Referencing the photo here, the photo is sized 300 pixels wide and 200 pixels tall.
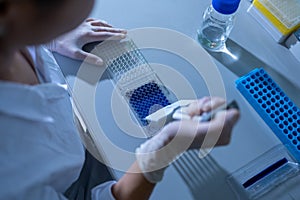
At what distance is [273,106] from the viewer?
63 centimetres

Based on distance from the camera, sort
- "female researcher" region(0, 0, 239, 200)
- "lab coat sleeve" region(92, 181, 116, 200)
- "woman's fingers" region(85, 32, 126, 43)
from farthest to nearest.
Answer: "woman's fingers" region(85, 32, 126, 43), "lab coat sleeve" region(92, 181, 116, 200), "female researcher" region(0, 0, 239, 200)

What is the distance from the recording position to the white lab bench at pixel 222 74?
583 millimetres

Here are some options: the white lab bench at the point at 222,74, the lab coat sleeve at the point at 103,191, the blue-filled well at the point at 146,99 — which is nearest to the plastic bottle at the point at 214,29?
the white lab bench at the point at 222,74

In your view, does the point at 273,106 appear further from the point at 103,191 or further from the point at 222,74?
the point at 103,191

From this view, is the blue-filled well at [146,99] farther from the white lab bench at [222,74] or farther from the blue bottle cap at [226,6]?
the blue bottle cap at [226,6]

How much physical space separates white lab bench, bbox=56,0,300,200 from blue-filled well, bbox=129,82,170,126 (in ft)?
0.08

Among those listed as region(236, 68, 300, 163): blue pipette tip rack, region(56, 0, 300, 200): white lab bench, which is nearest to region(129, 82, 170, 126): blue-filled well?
region(56, 0, 300, 200): white lab bench

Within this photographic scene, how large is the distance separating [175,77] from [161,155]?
0.54ft

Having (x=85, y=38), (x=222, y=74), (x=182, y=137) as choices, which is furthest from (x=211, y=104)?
(x=85, y=38)

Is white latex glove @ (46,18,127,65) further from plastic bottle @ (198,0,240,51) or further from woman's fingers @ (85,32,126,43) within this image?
plastic bottle @ (198,0,240,51)

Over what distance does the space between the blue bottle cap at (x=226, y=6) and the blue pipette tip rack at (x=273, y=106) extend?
0.11 m

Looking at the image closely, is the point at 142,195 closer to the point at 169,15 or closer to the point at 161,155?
the point at 161,155

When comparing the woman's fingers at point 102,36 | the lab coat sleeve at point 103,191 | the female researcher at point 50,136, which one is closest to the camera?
the female researcher at point 50,136

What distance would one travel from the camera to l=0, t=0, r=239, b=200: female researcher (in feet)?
1.50
